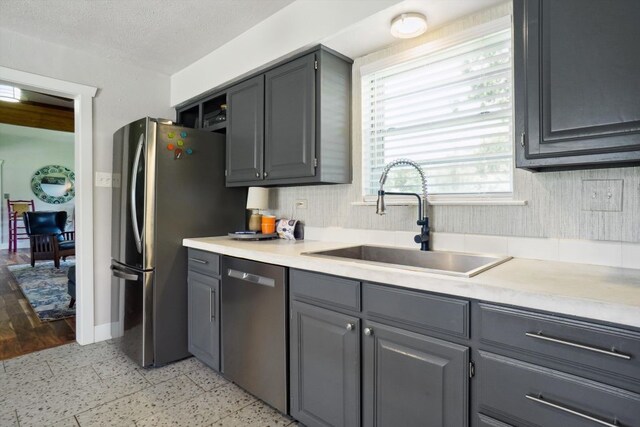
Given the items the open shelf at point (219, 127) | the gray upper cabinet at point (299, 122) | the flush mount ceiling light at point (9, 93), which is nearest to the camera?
the gray upper cabinet at point (299, 122)

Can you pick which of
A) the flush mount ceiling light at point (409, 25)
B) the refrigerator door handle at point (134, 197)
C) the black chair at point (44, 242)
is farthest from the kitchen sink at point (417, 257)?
the black chair at point (44, 242)

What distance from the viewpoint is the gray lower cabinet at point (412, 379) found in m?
1.17

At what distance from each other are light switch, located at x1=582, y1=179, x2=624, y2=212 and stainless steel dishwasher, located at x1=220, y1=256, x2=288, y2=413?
4.47 ft

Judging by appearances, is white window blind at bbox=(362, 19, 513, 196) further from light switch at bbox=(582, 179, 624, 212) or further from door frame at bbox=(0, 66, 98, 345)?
door frame at bbox=(0, 66, 98, 345)

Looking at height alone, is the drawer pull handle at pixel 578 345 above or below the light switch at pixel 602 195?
below

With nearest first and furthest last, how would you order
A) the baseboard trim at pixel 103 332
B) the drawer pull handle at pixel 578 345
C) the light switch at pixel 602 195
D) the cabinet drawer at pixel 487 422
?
the drawer pull handle at pixel 578 345 < the cabinet drawer at pixel 487 422 < the light switch at pixel 602 195 < the baseboard trim at pixel 103 332

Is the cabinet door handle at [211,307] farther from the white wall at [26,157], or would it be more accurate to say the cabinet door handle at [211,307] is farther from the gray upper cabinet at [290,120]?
the white wall at [26,157]

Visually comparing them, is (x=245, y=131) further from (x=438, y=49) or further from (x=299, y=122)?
(x=438, y=49)

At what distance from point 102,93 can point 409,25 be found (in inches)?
102

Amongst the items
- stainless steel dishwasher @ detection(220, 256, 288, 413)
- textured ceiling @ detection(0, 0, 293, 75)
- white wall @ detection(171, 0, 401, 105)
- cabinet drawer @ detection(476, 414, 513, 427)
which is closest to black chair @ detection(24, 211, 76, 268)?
textured ceiling @ detection(0, 0, 293, 75)

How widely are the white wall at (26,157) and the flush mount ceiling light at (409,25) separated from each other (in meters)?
8.31

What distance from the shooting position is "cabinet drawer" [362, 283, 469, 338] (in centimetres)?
116

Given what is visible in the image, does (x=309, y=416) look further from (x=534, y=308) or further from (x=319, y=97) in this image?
(x=319, y=97)

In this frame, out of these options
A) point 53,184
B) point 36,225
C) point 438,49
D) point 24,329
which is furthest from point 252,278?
point 53,184
